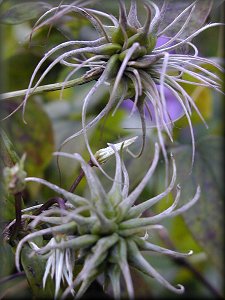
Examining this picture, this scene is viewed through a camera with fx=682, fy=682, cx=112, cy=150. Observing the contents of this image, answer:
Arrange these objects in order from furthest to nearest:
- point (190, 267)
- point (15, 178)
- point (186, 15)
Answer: point (190, 267) → point (186, 15) → point (15, 178)

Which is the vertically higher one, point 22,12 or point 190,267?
point 22,12

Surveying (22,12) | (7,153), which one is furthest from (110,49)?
(22,12)

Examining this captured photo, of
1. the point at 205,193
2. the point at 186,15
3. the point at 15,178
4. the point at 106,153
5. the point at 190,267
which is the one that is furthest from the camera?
the point at 190,267

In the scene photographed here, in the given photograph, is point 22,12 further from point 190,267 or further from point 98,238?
point 190,267

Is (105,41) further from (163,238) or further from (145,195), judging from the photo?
(163,238)

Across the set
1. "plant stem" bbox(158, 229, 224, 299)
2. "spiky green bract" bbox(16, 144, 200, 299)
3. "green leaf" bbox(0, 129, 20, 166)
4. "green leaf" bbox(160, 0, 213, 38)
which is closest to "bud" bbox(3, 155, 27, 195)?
"spiky green bract" bbox(16, 144, 200, 299)

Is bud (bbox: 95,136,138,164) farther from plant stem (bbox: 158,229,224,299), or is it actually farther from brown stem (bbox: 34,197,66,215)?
plant stem (bbox: 158,229,224,299)
